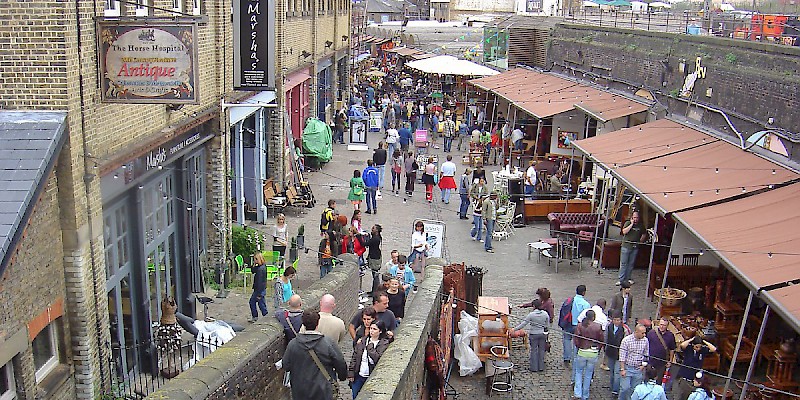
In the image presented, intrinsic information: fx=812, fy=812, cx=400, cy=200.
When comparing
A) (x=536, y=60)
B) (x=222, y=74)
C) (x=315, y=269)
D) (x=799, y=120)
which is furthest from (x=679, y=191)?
(x=536, y=60)

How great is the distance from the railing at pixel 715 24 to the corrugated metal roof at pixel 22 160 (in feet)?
39.9

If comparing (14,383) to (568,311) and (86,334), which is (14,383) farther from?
(568,311)

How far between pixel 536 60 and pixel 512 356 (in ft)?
67.3

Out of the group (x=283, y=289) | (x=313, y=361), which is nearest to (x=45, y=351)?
(x=313, y=361)

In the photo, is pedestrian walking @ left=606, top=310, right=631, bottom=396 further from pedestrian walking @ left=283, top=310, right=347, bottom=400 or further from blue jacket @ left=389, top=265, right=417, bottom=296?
pedestrian walking @ left=283, top=310, right=347, bottom=400

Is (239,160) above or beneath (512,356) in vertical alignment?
above

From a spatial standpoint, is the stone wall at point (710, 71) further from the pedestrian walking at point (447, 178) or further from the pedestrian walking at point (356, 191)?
the pedestrian walking at point (356, 191)

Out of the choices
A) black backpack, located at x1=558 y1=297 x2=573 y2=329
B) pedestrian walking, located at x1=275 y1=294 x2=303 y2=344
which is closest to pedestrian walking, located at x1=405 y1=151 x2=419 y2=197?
black backpack, located at x1=558 y1=297 x2=573 y2=329

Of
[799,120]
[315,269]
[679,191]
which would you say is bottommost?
[315,269]

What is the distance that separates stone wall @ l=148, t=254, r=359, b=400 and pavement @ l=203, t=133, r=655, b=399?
1.24 meters

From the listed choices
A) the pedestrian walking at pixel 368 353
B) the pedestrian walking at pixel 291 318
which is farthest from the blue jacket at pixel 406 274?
the pedestrian walking at pixel 368 353

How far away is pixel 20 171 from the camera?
7461 millimetres

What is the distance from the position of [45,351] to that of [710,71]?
13.4 metres

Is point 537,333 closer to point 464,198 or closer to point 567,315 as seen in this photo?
point 567,315
